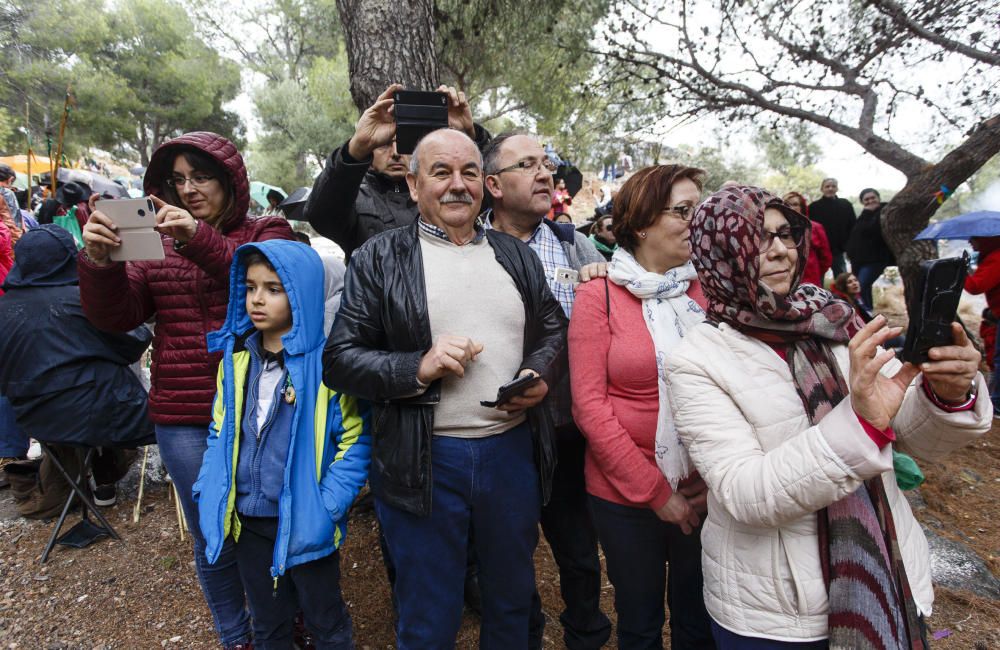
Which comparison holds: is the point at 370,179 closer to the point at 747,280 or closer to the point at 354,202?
the point at 354,202

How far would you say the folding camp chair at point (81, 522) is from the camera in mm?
3379

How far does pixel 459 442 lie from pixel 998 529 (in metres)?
3.83

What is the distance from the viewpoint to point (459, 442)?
5.71ft

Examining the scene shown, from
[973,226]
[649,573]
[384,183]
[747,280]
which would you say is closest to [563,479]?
[649,573]

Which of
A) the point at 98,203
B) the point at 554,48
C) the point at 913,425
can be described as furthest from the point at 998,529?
the point at 554,48

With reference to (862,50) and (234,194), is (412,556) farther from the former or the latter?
(862,50)

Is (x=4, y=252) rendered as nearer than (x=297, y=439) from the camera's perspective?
No

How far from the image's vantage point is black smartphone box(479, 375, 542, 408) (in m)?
1.61

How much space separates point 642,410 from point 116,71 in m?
28.2

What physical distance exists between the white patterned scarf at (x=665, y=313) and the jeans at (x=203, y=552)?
1657mm

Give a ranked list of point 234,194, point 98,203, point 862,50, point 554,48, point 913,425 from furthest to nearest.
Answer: point 554,48
point 862,50
point 234,194
point 98,203
point 913,425

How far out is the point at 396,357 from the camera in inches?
65.0

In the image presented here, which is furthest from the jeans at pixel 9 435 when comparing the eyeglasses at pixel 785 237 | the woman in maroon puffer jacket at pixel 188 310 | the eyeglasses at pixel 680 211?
the eyeglasses at pixel 785 237

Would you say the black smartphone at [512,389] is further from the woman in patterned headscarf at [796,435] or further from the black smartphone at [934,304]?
the black smartphone at [934,304]
